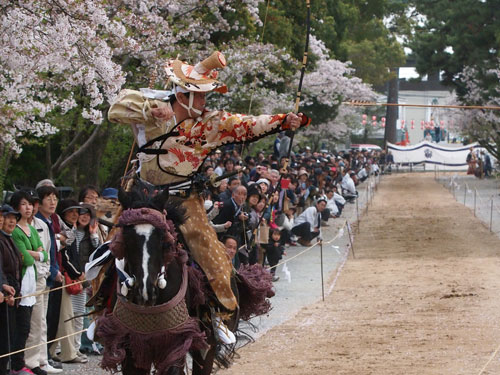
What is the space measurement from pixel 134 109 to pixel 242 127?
0.86 meters

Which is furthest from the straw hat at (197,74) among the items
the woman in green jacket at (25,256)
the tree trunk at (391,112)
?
the tree trunk at (391,112)

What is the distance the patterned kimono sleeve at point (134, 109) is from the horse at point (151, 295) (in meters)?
0.68

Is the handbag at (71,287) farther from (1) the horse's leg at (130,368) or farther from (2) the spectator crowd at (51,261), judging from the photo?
(1) the horse's leg at (130,368)

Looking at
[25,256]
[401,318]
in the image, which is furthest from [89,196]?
[401,318]

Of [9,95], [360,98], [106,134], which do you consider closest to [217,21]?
[106,134]

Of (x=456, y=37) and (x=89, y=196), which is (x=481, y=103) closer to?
(x=456, y=37)

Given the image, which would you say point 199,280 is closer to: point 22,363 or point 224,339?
point 224,339

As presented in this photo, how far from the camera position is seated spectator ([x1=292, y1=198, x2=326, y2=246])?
20109 mm

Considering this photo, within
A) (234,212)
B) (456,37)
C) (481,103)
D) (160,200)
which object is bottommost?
(234,212)

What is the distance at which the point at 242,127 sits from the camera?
7.36 metres

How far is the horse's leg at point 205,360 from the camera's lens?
24.4 ft

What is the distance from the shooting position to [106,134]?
1839 centimetres

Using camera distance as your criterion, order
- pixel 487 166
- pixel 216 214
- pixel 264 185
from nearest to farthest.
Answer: pixel 216 214 < pixel 264 185 < pixel 487 166

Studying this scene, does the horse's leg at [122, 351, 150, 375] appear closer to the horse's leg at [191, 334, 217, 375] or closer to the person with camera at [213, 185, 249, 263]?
the horse's leg at [191, 334, 217, 375]
